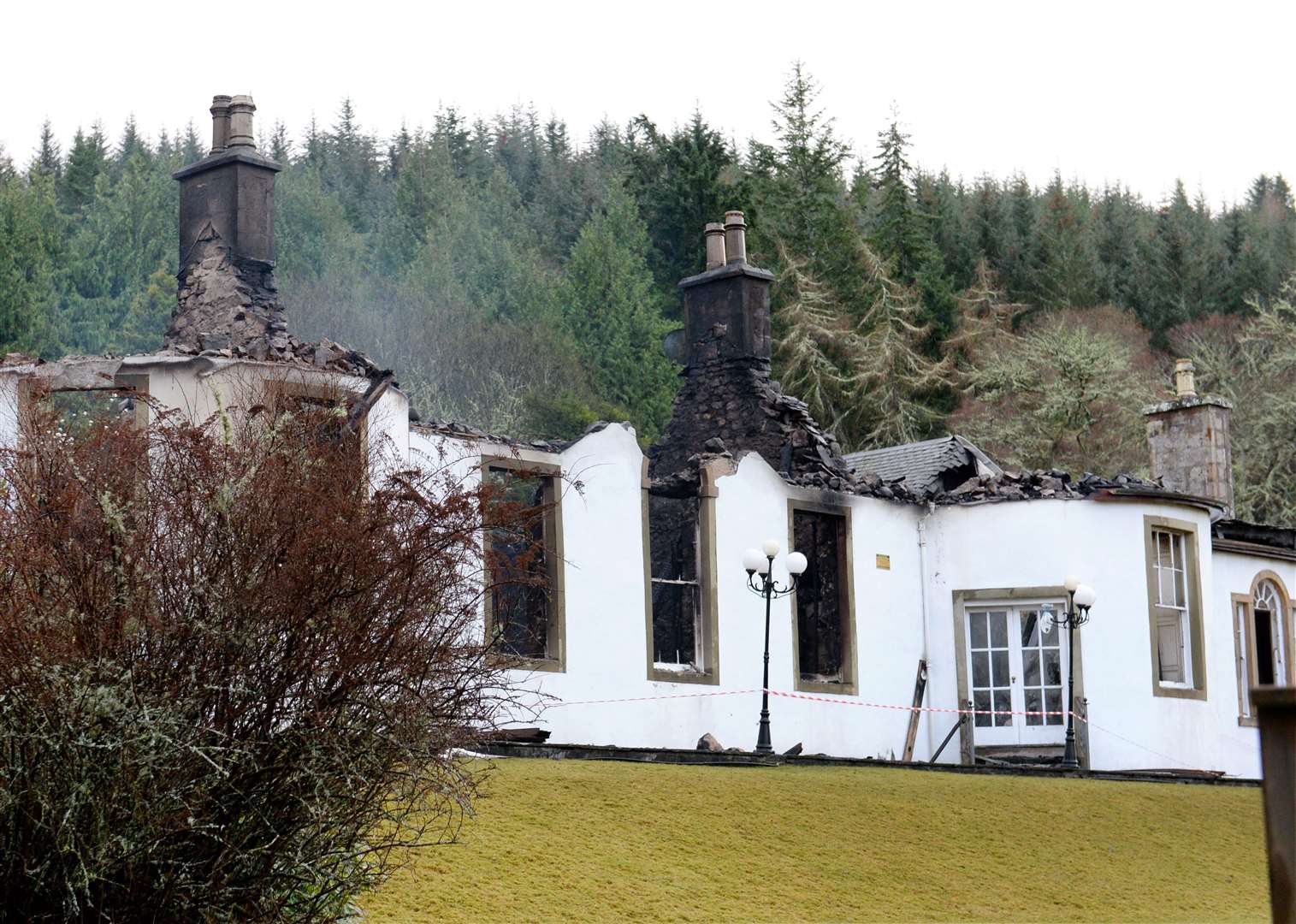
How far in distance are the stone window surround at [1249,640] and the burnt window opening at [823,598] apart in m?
5.76

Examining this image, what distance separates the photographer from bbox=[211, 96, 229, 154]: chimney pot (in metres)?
20.2

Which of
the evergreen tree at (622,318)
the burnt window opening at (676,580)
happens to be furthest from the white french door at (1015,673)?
the evergreen tree at (622,318)

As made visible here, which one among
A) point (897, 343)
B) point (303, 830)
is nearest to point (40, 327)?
point (897, 343)

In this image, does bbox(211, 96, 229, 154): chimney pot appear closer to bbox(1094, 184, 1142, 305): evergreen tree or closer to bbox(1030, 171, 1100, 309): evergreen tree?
bbox(1030, 171, 1100, 309): evergreen tree

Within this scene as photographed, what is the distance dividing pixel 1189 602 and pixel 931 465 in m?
3.77

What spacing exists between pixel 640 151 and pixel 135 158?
14.9 m

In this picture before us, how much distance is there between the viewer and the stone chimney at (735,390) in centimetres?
2352

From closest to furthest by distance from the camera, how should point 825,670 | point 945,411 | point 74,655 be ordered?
1. point 74,655
2. point 825,670
3. point 945,411

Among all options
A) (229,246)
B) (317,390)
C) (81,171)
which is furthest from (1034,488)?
(81,171)

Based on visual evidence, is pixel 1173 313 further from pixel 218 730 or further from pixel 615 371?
pixel 218 730

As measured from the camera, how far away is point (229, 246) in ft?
64.6

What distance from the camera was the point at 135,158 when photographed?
2131 inches

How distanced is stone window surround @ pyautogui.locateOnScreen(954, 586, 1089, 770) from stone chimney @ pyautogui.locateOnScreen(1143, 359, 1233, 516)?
19.4 feet

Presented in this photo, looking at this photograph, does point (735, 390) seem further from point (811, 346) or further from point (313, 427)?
point (811, 346)
